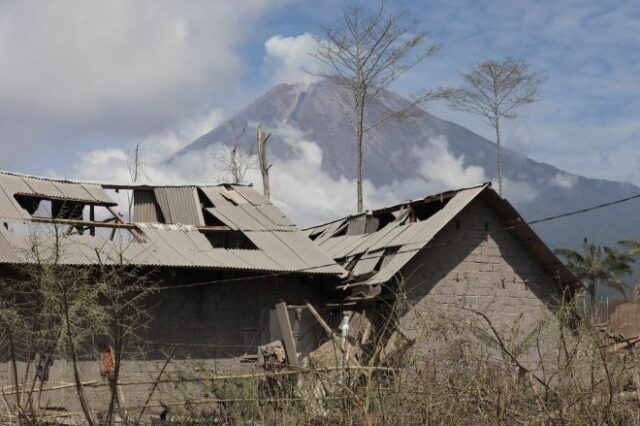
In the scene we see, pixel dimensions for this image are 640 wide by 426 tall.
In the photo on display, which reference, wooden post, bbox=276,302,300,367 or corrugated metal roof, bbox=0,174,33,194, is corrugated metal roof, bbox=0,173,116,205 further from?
wooden post, bbox=276,302,300,367

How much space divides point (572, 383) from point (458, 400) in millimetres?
1092

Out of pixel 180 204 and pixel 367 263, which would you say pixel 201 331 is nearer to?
pixel 367 263

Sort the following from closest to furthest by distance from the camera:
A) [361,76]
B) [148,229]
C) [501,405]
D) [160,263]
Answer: [501,405] → [160,263] → [148,229] → [361,76]

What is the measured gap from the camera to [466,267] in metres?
18.6

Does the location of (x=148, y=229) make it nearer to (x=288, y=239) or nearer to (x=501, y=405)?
(x=288, y=239)

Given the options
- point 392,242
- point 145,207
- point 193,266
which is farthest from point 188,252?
point 392,242

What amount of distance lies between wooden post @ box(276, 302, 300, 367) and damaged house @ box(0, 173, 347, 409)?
0.02 meters

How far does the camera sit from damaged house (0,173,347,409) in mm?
16906

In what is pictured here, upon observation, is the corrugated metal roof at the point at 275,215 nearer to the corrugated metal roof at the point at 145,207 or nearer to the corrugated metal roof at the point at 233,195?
the corrugated metal roof at the point at 233,195

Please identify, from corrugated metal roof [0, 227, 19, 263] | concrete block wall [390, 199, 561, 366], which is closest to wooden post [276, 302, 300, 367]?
concrete block wall [390, 199, 561, 366]

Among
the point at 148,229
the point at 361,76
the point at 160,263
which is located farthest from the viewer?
the point at 361,76

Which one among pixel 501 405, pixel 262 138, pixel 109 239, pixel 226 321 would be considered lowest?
pixel 501 405

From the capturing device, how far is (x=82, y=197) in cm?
1956

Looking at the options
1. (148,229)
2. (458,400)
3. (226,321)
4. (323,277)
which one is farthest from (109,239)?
(458,400)
